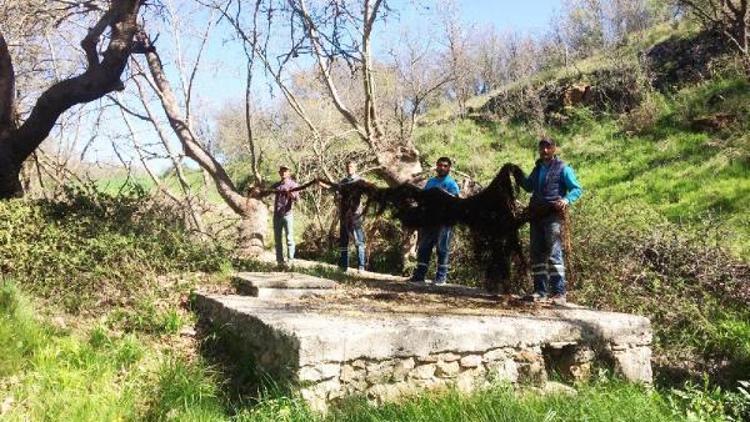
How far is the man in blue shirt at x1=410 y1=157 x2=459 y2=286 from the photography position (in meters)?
8.33

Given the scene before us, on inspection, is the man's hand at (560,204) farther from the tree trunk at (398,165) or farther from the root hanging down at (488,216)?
the tree trunk at (398,165)

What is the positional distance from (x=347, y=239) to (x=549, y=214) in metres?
3.48

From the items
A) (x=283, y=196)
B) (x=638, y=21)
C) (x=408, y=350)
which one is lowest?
(x=408, y=350)

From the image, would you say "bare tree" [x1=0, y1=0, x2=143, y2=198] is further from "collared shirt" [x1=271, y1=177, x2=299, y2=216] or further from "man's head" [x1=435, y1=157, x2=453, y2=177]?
"man's head" [x1=435, y1=157, x2=453, y2=177]

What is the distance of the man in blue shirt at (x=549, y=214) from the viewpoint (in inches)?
275

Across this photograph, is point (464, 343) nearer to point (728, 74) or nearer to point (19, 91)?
point (19, 91)

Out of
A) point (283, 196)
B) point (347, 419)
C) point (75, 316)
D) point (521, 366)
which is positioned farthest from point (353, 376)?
point (283, 196)

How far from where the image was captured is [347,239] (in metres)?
9.54

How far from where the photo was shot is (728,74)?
1653 cm

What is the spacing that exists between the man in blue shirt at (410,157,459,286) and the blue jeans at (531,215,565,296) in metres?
1.40

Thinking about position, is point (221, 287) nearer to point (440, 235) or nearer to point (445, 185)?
point (440, 235)

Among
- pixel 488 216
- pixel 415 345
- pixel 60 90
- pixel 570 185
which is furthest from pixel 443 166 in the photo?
pixel 60 90

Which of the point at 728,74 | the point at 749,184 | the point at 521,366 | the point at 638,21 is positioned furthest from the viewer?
the point at 638,21

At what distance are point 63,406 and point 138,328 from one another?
177cm
